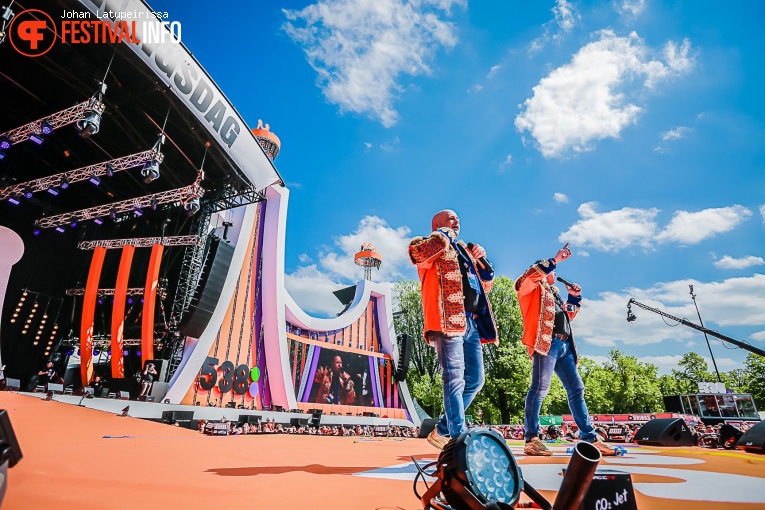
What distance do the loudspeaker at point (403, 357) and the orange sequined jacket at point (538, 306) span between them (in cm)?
2220

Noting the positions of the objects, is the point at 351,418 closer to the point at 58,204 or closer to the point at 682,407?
the point at 682,407

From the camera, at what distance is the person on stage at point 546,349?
3.73m

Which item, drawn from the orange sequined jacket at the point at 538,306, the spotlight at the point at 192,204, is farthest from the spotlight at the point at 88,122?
the orange sequined jacket at the point at 538,306

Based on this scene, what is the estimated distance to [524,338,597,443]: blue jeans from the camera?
3723 millimetres

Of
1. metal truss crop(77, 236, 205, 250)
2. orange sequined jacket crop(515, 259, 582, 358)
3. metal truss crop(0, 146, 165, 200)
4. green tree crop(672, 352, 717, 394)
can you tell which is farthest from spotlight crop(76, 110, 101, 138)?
green tree crop(672, 352, 717, 394)

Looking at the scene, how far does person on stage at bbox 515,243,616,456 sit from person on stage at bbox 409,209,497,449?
774 millimetres

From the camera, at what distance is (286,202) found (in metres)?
17.2

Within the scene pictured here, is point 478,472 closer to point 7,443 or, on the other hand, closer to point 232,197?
point 7,443

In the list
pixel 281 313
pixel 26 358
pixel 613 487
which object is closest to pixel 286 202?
pixel 281 313

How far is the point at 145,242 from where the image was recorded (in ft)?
47.7

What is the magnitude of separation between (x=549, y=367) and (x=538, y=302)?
26.6 inches

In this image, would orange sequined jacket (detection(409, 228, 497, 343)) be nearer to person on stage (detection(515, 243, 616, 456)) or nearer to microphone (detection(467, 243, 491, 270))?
microphone (detection(467, 243, 491, 270))

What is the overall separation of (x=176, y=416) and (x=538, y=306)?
11774mm

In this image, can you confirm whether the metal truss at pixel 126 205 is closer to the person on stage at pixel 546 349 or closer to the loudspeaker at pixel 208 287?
the loudspeaker at pixel 208 287
